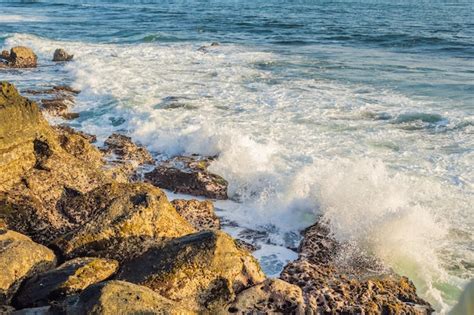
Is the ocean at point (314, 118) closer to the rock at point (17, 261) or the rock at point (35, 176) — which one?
the rock at point (35, 176)

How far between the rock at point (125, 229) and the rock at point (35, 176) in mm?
964

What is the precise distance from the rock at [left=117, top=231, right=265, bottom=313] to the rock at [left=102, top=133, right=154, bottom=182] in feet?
13.2

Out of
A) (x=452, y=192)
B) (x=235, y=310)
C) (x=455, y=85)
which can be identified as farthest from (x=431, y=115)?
(x=235, y=310)

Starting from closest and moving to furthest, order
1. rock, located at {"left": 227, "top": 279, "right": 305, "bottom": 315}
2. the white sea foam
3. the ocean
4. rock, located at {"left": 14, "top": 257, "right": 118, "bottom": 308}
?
rock, located at {"left": 14, "top": 257, "right": 118, "bottom": 308} → rock, located at {"left": 227, "top": 279, "right": 305, "bottom": 315} → the ocean → the white sea foam

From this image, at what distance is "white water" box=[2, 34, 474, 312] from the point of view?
692 cm

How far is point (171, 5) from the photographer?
4594 centimetres

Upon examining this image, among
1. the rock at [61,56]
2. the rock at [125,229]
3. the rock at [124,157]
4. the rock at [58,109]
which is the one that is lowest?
the rock at [61,56]

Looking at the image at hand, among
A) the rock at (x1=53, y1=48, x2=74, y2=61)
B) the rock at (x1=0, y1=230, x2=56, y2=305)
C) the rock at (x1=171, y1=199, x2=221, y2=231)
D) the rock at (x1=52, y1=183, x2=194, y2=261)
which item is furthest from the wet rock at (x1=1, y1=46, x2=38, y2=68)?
the rock at (x1=0, y1=230, x2=56, y2=305)

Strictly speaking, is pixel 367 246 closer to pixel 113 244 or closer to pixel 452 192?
pixel 452 192

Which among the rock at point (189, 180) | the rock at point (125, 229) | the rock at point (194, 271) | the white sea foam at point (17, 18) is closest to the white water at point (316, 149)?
the rock at point (189, 180)

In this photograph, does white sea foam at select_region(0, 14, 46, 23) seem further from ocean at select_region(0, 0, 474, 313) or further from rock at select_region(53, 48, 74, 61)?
rock at select_region(53, 48, 74, 61)

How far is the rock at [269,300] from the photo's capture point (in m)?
4.61

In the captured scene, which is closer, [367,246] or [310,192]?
[367,246]

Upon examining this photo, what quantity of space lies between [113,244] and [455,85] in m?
13.1
